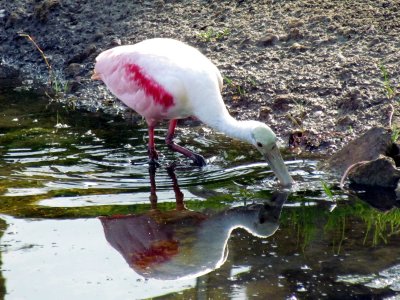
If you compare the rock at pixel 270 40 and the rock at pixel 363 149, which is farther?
the rock at pixel 270 40

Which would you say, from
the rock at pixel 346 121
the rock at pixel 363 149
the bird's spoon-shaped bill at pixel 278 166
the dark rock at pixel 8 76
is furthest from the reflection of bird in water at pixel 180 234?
the dark rock at pixel 8 76

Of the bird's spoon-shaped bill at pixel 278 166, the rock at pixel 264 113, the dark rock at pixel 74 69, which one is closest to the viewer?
the bird's spoon-shaped bill at pixel 278 166

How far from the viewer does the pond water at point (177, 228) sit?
540 cm

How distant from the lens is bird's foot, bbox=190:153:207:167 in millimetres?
7883

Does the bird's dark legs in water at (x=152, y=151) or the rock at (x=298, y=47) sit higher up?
the rock at (x=298, y=47)

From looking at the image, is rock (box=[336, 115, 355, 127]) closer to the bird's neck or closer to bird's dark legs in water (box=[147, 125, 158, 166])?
the bird's neck

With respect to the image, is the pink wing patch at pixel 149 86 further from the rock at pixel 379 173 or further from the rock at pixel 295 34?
the rock at pixel 295 34

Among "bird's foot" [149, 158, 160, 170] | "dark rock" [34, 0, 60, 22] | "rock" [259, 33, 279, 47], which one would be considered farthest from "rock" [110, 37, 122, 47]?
"bird's foot" [149, 158, 160, 170]

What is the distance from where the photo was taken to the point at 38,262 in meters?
5.77

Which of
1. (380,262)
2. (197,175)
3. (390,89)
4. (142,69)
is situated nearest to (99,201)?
(197,175)

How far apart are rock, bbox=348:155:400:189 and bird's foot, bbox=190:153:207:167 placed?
136 centimetres

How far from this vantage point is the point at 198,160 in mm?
7906

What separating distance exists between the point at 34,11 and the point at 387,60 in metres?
4.94

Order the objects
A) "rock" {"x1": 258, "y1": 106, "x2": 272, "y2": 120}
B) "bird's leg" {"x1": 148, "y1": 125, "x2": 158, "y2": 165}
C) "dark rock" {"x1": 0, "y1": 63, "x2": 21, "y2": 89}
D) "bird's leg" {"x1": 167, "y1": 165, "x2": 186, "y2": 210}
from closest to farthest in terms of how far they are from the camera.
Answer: "bird's leg" {"x1": 167, "y1": 165, "x2": 186, "y2": 210}
"bird's leg" {"x1": 148, "y1": 125, "x2": 158, "y2": 165}
"rock" {"x1": 258, "y1": 106, "x2": 272, "y2": 120}
"dark rock" {"x1": 0, "y1": 63, "x2": 21, "y2": 89}
